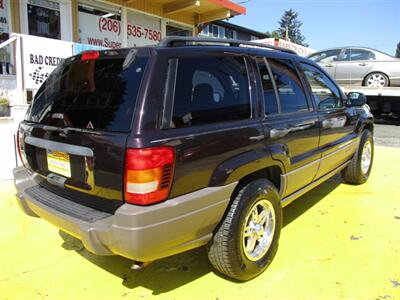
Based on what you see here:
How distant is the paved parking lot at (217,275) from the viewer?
8.79 feet

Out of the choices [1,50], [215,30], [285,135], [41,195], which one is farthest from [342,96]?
[215,30]

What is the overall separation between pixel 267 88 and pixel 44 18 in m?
6.65

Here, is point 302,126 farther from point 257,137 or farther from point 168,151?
point 168,151

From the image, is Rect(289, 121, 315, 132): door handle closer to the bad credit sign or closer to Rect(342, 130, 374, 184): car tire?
Rect(342, 130, 374, 184): car tire

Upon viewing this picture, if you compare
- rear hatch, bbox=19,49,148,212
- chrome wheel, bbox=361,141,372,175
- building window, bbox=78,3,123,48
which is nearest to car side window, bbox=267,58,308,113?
rear hatch, bbox=19,49,148,212

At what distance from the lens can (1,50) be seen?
7.11 metres

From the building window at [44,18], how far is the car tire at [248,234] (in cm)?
687

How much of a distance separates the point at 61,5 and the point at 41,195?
261 inches

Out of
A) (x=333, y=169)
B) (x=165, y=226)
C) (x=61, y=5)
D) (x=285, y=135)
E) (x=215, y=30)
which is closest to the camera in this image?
(x=165, y=226)

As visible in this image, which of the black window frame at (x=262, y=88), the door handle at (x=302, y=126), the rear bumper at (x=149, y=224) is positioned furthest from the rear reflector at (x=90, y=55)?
the door handle at (x=302, y=126)

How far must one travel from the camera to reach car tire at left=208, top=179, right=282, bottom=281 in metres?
2.58

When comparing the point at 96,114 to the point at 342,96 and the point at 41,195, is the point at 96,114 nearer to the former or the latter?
the point at 41,195

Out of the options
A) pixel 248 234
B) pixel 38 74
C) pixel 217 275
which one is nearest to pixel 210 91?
pixel 248 234

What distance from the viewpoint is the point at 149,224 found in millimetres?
2104
